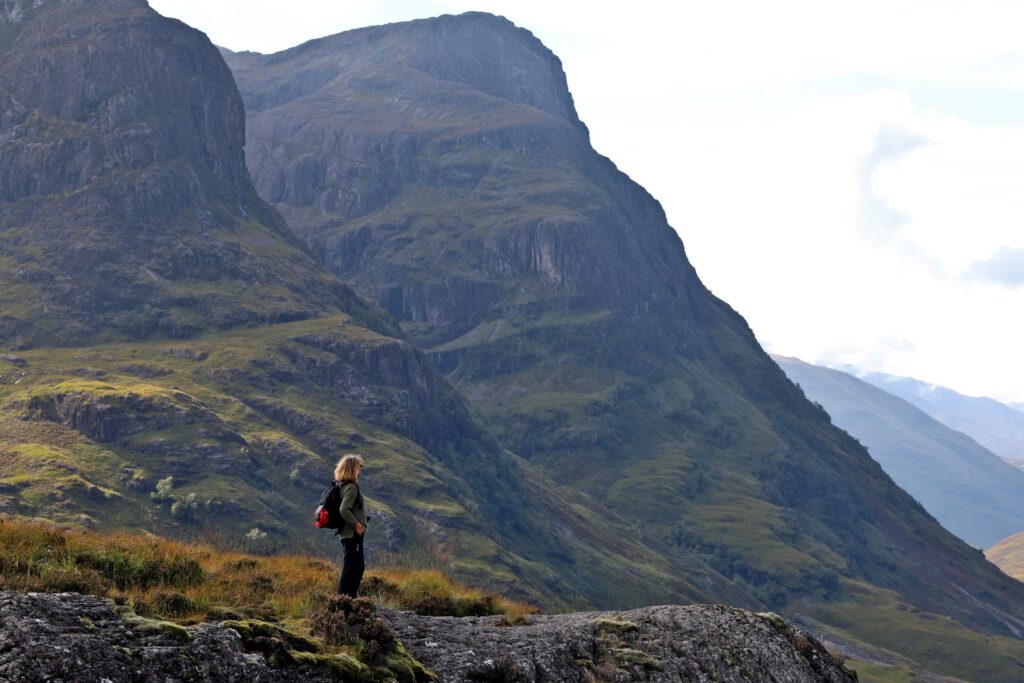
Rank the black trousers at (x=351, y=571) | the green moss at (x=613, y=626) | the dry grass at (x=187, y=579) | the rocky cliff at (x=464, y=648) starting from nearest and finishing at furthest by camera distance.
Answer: the rocky cliff at (x=464, y=648), the dry grass at (x=187, y=579), the black trousers at (x=351, y=571), the green moss at (x=613, y=626)

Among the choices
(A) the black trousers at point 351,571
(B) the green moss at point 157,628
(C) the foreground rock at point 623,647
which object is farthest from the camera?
(A) the black trousers at point 351,571

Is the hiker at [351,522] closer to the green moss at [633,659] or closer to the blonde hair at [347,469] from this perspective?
the blonde hair at [347,469]

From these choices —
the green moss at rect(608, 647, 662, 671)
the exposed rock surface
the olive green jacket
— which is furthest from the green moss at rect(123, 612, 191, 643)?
the green moss at rect(608, 647, 662, 671)

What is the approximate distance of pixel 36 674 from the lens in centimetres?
1709

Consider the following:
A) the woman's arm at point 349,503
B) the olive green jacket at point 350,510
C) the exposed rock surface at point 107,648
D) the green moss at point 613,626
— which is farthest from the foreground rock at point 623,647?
the exposed rock surface at point 107,648

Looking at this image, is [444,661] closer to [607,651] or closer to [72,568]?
[607,651]

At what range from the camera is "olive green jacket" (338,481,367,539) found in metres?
24.9

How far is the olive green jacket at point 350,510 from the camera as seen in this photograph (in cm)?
2488

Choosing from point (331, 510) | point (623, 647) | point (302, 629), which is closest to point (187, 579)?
point (331, 510)

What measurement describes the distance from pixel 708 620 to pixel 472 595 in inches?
306

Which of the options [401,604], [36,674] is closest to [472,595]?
[401,604]

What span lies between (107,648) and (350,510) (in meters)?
7.30

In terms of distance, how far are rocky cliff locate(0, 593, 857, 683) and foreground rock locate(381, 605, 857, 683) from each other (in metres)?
0.04

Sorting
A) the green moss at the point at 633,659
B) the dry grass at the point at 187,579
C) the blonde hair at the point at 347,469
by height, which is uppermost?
the blonde hair at the point at 347,469
